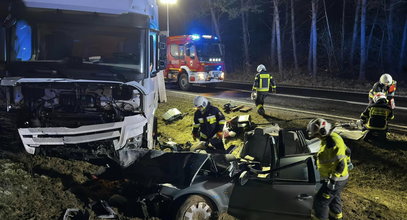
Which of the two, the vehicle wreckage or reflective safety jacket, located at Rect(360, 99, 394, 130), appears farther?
reflective safety jacket, located at Rect(360, 99, 394, 130)

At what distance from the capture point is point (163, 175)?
204 inches

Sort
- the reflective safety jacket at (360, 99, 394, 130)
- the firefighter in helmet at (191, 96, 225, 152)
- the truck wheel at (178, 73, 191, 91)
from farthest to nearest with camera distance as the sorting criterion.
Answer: the truck wheel at (178, 73, 191, 91), the reflective safety jacket at (360, 99, 394, 130), the firefighter in helmet at (191, 96, 225, 152)

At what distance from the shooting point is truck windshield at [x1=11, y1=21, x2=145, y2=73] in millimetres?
5918

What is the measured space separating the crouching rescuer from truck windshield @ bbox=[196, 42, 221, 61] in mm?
13551

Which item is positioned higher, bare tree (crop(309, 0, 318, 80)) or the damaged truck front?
bare tree (crop(309, 0, 318, 80))

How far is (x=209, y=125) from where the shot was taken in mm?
6758

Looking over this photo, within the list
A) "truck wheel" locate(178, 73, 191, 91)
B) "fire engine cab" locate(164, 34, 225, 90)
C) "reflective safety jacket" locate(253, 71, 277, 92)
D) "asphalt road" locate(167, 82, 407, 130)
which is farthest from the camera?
"truck wheel" locate(178, 73, 191, 91)

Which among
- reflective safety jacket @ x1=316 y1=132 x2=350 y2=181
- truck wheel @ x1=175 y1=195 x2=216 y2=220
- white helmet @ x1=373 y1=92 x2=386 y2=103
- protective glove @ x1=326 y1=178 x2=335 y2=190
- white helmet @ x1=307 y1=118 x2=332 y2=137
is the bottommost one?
truck wheel @ x1=175 y1=195 x2=216 y2=220

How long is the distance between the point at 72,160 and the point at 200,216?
268 centimetres

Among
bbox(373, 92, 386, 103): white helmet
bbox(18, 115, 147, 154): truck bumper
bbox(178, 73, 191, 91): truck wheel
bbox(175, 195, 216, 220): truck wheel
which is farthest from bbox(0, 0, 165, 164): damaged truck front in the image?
bbox(178, 73, 191, 91): truck wheel

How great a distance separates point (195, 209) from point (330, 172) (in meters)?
1.84

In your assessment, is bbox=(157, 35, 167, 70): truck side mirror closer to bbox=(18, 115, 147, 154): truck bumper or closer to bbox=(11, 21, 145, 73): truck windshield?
bbox=(11, 21, 145, 73): truck windshield

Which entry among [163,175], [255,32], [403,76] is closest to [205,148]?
[163,175]

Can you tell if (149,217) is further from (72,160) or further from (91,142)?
(72,160)
